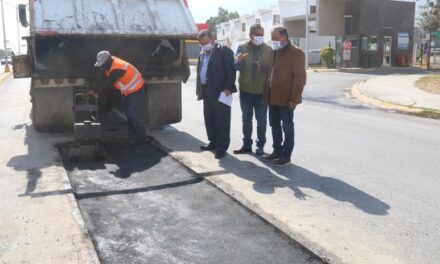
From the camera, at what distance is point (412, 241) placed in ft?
12.2

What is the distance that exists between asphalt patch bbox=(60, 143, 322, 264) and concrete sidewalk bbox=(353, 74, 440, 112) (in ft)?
27.4

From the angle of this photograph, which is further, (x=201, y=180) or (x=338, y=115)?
(x=338, y=115)

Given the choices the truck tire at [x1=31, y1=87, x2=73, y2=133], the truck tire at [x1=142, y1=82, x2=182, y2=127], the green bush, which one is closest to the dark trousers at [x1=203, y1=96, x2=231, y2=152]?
the truck tire at [x1=142, y1=82, x2=182, y2=127]

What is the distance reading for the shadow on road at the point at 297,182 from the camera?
466cm

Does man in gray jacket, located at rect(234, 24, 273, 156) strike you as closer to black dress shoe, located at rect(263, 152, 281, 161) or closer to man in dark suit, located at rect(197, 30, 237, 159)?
man in dark suit, located at rect(197, 30, 237, 159)

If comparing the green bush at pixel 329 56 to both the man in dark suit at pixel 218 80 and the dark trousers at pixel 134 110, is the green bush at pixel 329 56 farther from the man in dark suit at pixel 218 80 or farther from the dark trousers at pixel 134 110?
the man in dark suit at pixel 218 80

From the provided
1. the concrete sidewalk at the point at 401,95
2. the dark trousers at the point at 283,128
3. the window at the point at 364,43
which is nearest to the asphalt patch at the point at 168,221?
the dark trousers at the point at 283,128

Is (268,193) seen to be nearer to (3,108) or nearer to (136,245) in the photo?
(136,245)

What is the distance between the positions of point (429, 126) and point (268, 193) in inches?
224

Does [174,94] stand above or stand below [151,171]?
above

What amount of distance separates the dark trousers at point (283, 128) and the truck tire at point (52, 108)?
11.9 feet

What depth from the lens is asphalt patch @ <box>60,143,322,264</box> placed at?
357 cm

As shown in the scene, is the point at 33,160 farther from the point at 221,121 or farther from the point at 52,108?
the point at 221,121

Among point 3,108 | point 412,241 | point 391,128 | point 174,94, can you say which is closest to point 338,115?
point 391,128
